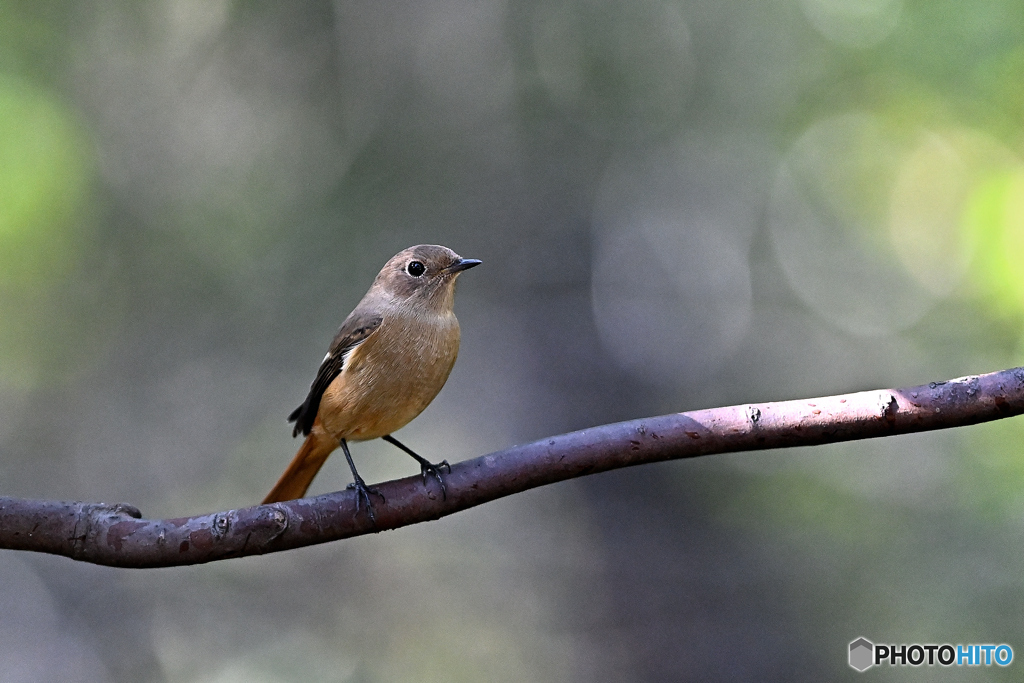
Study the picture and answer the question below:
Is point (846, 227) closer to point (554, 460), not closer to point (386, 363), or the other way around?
point (386, 363)

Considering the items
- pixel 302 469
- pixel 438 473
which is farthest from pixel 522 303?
A: pixel 438 473

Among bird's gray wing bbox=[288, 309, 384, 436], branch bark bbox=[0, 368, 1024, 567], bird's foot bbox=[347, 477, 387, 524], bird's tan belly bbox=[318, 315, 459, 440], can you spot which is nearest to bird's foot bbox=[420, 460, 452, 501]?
branch bark bbox=[0, 368, 1024, 567]

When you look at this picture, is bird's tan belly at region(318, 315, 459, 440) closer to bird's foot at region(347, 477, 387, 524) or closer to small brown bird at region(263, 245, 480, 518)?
small brown bird at region(263, 245, 480, 518)

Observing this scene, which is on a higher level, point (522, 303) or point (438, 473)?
point (522, 303)

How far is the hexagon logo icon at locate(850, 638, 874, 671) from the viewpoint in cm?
516

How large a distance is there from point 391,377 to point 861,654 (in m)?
3.94

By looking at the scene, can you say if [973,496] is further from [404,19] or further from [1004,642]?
[404,19]

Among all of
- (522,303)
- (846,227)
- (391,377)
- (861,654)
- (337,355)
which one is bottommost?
(861,654)

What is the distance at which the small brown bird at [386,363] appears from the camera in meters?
2.91

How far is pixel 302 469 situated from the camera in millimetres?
A: 3330

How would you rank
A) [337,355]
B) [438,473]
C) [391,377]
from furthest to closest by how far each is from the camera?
[337,355], [391,377], [438,473]

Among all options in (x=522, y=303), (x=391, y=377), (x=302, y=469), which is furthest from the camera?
(x=522, y=303)

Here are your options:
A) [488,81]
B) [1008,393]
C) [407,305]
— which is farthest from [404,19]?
[1008,393]

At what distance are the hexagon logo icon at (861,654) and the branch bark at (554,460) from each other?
3542 mm
